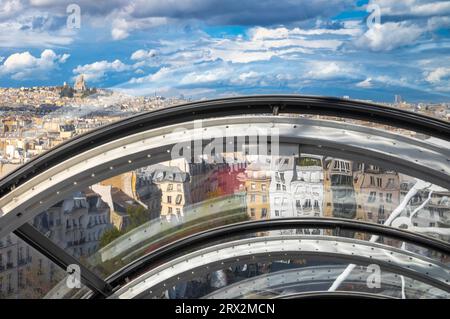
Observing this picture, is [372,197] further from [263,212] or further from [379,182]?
[263,212]

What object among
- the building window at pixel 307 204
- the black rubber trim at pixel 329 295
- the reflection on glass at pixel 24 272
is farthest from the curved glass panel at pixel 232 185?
the black rubber trim at pixel 329 295

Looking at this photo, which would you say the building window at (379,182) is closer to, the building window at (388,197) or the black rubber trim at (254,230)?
the building window at (388,197)

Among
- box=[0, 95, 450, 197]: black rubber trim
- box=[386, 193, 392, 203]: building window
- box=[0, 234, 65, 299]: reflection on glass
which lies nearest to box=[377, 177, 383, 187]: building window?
box=[386, 193, 392, 203]: building window

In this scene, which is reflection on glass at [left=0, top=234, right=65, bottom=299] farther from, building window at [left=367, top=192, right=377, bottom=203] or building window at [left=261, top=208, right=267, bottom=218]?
building window at [left=367, top=192, right=377, bottom=203]

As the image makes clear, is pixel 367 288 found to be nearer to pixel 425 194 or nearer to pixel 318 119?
pixel 425 194
